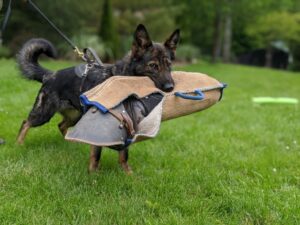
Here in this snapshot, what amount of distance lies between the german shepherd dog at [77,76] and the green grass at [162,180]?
11.7 inches

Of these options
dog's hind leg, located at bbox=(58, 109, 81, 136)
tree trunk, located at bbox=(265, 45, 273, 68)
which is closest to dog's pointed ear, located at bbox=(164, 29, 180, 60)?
dog's hind leg, located at bbox=(58, 109, 81, 136)

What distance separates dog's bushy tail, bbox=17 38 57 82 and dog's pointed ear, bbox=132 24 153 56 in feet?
4.27

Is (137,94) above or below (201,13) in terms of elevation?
above

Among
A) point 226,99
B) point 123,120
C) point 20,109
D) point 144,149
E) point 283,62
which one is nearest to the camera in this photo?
point 123,120

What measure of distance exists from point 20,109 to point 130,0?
57.8ft

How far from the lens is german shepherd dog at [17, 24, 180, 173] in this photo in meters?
3.83

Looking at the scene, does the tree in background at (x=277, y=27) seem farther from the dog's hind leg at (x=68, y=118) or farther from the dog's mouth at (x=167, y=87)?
the dog's mouth at (x=167, y=87)

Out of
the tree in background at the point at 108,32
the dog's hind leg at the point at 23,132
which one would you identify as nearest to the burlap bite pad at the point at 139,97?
the dog's hind leg at the point at 23,132

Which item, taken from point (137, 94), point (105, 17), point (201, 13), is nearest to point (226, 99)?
point (137, 94)

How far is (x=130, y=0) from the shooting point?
22984 millimetres

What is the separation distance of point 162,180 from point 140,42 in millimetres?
1287

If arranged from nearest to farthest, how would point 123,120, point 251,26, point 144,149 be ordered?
point 123,120, point 144,149, point 251,26

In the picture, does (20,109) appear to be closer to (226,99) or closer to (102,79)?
(102,79)

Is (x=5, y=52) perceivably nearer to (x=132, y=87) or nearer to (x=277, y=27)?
(x=132, y=87)
